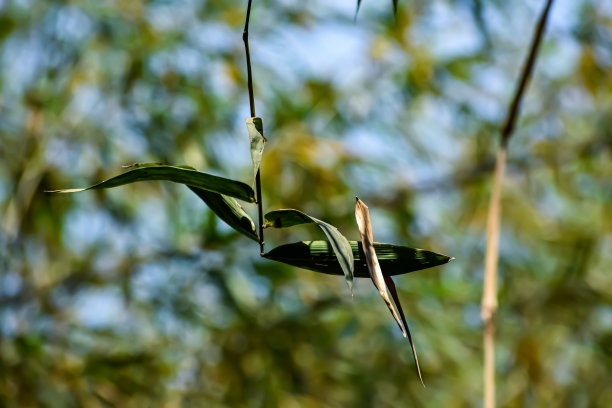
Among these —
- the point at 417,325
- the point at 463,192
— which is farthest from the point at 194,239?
the point at 463,192

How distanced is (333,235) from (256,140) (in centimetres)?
6

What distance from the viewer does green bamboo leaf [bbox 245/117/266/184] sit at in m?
0.36

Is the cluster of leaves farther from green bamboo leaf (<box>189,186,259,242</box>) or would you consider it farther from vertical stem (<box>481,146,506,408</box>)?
vertical stem (<box>481,146,506,408</box>)

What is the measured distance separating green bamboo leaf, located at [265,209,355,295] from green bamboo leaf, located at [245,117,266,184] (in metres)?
0.04

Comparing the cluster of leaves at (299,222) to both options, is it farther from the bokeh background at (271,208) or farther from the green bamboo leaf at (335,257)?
the bokeh background at (271,208)

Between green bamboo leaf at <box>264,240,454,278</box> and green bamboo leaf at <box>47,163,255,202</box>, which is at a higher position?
green bamboo leaf at <box>47,163,255,202</box>

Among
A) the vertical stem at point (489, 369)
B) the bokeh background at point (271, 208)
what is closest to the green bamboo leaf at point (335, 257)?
the vertical stem at point (489, 369)

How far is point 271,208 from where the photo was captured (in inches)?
58.8

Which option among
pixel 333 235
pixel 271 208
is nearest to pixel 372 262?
pixel 333 235

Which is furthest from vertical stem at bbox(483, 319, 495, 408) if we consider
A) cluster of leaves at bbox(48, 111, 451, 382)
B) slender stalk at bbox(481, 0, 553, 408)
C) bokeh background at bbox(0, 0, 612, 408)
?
bokeh background at bbox(0, 0, 612, 408)

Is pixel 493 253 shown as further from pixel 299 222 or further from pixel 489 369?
pixel 299 222

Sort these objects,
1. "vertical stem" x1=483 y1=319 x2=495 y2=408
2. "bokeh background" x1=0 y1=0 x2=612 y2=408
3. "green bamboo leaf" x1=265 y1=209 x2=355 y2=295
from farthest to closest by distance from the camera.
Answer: "bokeh background" x1=0 y1=0 x2=612 y2=408 → "vertical stem" x1=483 y1=319 x2=495 y2=408 → "green bamboo leaf" x1=265 y1=209 x2=355 y2=295

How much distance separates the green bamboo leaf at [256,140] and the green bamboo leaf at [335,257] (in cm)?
5

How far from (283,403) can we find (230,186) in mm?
1141
